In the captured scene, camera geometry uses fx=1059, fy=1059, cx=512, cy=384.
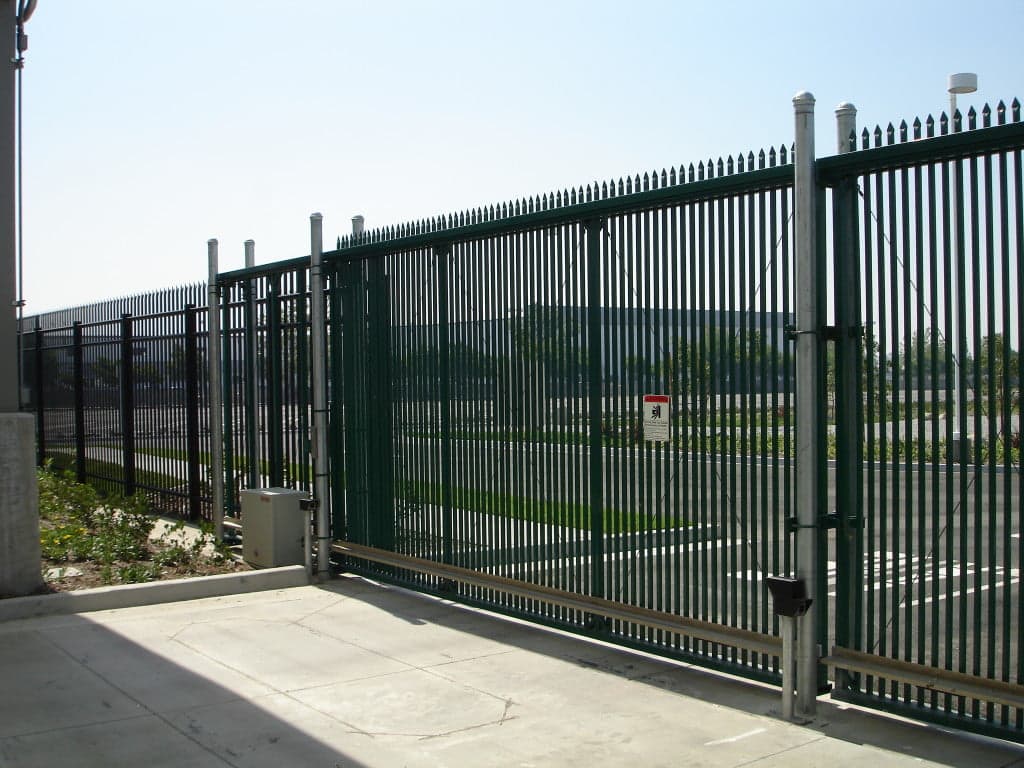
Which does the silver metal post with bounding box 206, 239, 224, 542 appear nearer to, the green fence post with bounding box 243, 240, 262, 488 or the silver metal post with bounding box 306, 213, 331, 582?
the green fence post with bounding box 243, 240, 262, 488

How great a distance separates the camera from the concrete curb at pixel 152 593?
28.8 ft

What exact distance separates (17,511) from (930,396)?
7.48 meters

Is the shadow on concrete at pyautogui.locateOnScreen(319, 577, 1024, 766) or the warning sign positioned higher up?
the warning sign

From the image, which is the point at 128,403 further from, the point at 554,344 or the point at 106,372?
the point at 554,344

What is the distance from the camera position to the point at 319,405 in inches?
409

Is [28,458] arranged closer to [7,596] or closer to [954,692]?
[7,596]

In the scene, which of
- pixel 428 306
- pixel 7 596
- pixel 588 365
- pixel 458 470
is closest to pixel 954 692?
pixel 588 365

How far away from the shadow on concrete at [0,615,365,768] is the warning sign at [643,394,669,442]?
2772 mm

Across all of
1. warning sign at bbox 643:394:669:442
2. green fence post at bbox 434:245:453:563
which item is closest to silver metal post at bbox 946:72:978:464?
warning sign at bbox 643:394:669:442

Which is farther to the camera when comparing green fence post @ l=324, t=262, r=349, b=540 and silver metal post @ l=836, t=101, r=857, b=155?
green fence post @ l=324, t=262, r=349, b=540

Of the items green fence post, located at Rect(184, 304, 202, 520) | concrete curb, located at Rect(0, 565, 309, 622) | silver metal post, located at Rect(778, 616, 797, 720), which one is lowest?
concrete curb, located at Rect(0, 565, 309, 622)

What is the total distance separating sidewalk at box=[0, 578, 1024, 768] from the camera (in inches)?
216

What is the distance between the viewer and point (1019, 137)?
17.2 feet

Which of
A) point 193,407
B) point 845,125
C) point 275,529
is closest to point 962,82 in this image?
point 845,125
